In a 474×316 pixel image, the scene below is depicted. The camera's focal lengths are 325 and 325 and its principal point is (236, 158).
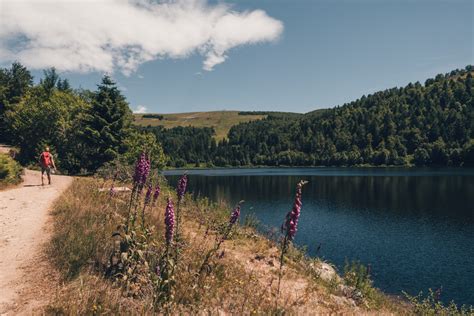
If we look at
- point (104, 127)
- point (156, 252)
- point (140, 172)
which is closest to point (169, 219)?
point (140, 172)

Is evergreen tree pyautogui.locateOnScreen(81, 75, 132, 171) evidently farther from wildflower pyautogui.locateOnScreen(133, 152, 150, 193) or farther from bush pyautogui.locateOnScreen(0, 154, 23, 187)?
wildflower pyautogui.locateOnScreen(133, 152, 150, 193)

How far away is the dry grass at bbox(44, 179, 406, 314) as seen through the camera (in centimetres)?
610

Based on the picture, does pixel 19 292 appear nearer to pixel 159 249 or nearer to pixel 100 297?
pixel 100 297

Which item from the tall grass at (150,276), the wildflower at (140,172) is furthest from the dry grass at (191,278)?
the wildflower at (140,172)

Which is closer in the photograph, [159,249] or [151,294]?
[151,294]

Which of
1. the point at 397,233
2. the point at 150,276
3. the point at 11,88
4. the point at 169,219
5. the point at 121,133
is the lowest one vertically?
the point at 397,233

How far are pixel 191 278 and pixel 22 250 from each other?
6048 millimetres

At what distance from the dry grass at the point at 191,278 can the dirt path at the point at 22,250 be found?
0.51 m

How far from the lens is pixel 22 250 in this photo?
10000mm

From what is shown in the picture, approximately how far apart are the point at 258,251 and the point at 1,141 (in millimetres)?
66419

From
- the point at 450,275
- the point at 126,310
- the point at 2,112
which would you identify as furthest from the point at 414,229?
the point at 2,112

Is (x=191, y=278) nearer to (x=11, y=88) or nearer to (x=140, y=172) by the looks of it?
(x=140, y=172)

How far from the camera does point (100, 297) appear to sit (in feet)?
19.8

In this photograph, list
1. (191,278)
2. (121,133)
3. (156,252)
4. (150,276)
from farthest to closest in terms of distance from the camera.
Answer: (121,133), (156,252), (191,278), (150,276)
